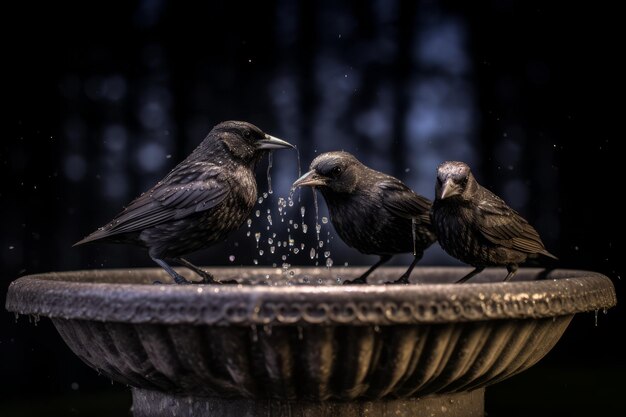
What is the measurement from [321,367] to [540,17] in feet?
11.2

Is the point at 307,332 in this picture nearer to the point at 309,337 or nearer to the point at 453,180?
the point at 309,337

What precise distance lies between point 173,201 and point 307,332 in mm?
841

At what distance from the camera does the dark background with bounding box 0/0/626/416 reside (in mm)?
4648

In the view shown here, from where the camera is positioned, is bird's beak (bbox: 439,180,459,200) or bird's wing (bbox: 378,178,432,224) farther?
bird's wing (bbox: 378,178,432,224)

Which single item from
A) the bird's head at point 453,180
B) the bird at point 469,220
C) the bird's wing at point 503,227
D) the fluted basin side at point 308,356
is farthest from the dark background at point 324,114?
the fluted basin side at point 308,356

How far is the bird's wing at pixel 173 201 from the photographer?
2.56 m

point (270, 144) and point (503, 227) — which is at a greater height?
point (270, 144)

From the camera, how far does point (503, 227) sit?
2559 millimetres

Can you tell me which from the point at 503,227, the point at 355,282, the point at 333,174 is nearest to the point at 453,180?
the point at 503,227

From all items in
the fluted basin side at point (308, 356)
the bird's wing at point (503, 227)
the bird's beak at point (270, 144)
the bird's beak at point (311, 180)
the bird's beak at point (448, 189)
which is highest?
the bird's beak at point (270, 144)

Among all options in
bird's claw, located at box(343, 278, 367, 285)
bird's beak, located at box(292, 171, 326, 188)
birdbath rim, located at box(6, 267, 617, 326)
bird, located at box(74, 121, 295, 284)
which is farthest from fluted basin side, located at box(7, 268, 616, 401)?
bird's beak, located at box(292, 171, 326, 188)

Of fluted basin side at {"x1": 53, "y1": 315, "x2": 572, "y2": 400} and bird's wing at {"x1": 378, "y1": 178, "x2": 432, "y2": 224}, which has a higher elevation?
bird's wing at {"x1": 378, "y1": 178, "x2": 432, "y2": 224}

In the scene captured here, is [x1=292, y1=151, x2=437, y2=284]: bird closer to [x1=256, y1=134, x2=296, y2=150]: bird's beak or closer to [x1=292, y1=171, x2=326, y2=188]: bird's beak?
[x1=292, y1=171, x2=326, y2=188]: bird's beak

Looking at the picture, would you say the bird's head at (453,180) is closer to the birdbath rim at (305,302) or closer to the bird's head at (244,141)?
the birdbath rim at (305,302)
